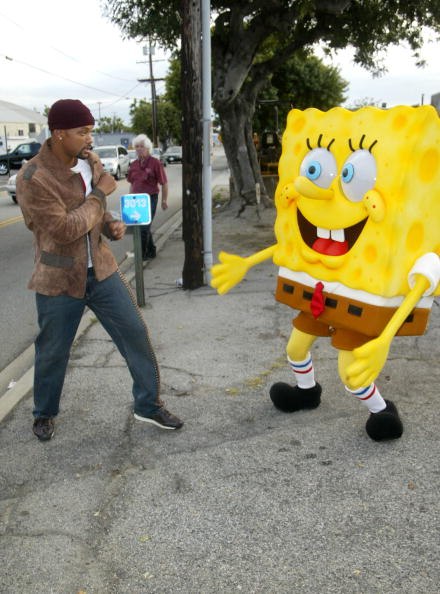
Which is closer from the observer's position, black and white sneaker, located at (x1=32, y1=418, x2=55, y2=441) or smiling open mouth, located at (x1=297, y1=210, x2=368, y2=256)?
smiling open mouth, located at (x1=297, y1=210, x2=368, y2=256)

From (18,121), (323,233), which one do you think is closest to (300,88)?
(323,233)

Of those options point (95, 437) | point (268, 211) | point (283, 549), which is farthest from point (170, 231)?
point (283, 549)

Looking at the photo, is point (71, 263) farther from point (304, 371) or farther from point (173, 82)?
point (173, 82)

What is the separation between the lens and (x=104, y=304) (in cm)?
357

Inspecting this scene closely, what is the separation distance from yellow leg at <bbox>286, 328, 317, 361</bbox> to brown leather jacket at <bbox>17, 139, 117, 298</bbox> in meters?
1.20

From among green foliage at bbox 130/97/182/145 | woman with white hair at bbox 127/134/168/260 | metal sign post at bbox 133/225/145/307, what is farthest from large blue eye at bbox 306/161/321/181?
green foliage at bbox 130/97/182/145

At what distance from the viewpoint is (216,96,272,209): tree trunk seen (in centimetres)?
1374

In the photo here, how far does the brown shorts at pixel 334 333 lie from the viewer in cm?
336

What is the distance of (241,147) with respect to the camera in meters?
13.9

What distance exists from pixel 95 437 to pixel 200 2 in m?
5.20

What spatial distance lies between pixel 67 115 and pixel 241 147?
11112 mm

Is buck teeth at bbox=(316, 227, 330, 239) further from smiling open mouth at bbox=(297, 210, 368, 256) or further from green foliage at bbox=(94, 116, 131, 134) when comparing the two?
green foliage at bbox=(94, 116, 131, 134)

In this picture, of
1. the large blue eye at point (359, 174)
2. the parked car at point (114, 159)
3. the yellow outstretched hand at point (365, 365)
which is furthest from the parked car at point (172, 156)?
the yellow outstretched hand at point (365, 365)

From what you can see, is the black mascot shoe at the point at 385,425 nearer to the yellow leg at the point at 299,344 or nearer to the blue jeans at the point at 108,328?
the yellow leg at the point at 299,344
